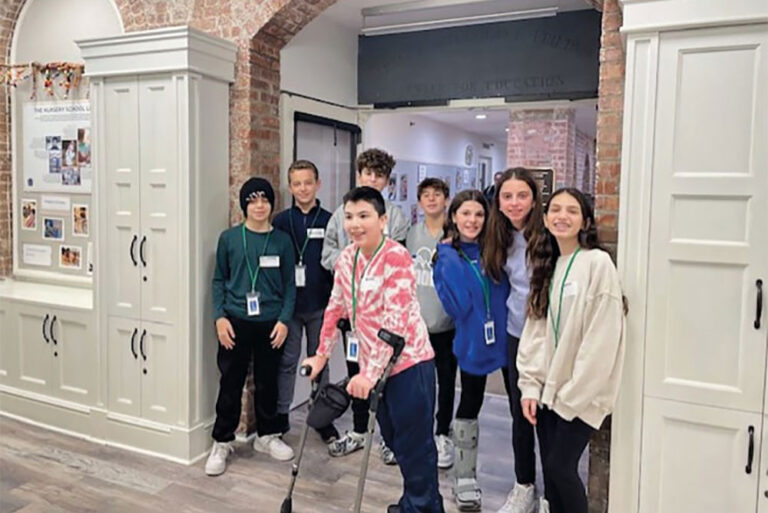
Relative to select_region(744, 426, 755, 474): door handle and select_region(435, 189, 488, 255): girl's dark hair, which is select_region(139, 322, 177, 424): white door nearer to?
select_region(435, 189, 488, 255): girl's dark hair

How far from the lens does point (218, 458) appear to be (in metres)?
3.46

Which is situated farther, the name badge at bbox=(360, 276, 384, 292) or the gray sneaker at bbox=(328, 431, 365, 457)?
the gray sneaker at bbox=(328, 431, 365, 457)

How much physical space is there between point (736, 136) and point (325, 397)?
1947 millimetres

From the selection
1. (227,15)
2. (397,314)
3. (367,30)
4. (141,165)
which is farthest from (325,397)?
(367,30)

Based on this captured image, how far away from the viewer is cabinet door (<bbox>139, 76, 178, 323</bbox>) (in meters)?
3.42

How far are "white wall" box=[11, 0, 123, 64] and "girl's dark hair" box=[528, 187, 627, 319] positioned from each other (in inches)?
128

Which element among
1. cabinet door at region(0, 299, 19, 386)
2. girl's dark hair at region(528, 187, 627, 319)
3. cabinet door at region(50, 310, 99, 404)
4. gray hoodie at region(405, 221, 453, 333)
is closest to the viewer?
girl's dark hair at region(528, 187, 627, 319)

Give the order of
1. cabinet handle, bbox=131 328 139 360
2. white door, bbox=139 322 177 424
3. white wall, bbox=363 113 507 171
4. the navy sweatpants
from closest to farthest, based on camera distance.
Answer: the navy sweatpants → white door, bbox=139 322 177 424 → cabinet handle, bbox=131 328 139 360 → white wall, bbox=363 113 507 171

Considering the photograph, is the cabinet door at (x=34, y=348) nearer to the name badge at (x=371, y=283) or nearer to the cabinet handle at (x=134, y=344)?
the cabinet handle at (x=134, y=344)

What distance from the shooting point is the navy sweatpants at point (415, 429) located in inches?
101

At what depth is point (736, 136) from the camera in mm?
2225

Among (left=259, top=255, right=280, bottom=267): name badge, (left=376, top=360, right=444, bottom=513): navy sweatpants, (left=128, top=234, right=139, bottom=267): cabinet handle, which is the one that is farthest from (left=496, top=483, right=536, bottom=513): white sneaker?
(left=128, top=234, right=139, bottom=267): cabinet handle

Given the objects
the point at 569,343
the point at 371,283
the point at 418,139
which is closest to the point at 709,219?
the point at 569,343

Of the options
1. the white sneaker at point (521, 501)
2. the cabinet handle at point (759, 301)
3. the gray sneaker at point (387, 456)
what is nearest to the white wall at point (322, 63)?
the gray sneaker at point (387, 456)
